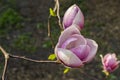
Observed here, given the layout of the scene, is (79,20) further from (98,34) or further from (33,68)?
(98,34)

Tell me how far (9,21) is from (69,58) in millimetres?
3196

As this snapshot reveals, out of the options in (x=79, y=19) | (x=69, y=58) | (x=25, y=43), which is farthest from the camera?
(x=25, y=43)

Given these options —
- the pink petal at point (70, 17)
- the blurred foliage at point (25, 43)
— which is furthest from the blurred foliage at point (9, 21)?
the pink petal at point (70, 17)

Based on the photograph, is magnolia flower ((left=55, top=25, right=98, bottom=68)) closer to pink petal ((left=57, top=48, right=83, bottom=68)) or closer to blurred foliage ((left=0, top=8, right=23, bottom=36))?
pink petal ((left=57, top=48, right=83, bottom=68))

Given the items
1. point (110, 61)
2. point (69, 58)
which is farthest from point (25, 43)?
point (69, 58)

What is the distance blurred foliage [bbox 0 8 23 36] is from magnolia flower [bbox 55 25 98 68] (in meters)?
2.99

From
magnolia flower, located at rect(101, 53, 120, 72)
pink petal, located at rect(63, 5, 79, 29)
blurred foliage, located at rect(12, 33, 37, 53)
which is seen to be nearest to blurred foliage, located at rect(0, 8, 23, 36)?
blurred foliage, located at rect(12, 33, 37, 53)

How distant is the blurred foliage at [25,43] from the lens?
3771 mm

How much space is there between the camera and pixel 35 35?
4082mm

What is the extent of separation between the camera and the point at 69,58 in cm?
104

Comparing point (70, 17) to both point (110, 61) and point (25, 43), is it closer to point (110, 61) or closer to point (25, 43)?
point (110, 61)

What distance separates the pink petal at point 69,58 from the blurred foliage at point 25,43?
2695 mm

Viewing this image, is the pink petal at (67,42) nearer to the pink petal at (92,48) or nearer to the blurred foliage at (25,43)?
the pink petal at (92,48)

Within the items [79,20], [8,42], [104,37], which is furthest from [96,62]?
[79,20]
